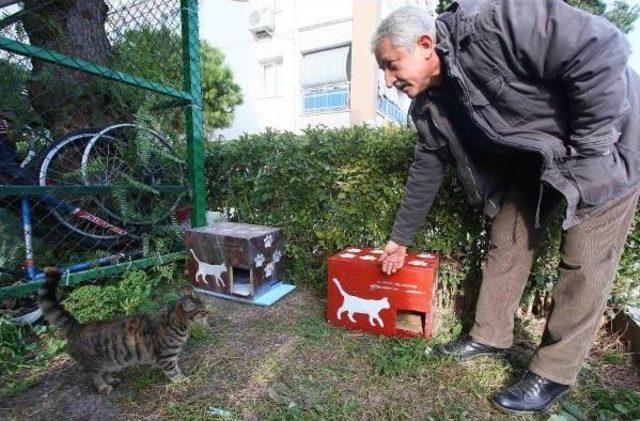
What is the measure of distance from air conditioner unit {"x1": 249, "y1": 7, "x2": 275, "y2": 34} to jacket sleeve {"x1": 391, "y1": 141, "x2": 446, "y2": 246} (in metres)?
12.9

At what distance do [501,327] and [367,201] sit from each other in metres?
1.21

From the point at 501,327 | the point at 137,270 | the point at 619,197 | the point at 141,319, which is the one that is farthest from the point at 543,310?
the point at 137,270

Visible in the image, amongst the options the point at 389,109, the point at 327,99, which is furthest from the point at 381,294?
the point at 389,109

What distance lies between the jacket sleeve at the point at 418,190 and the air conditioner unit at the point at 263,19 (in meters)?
12.9

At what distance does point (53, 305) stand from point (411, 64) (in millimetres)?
2087

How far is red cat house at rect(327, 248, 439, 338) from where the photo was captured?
2072 millimetres

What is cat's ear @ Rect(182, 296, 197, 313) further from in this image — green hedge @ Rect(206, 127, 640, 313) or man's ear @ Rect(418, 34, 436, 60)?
man's ear @ Rect(418, 34, 436, 60)

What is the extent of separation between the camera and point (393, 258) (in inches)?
82.0

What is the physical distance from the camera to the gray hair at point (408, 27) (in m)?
1.50

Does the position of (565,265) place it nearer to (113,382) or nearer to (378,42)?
(378,42)

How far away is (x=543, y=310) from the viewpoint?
243cm

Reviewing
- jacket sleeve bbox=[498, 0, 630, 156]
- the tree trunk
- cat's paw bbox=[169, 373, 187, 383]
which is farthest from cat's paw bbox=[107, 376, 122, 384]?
jacket sleeve bbox=[498, 0, 630, 156]

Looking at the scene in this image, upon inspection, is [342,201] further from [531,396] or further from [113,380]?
[113,380]

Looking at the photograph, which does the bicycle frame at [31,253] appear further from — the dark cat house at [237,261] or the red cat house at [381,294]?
the red cat house at [381,294]
